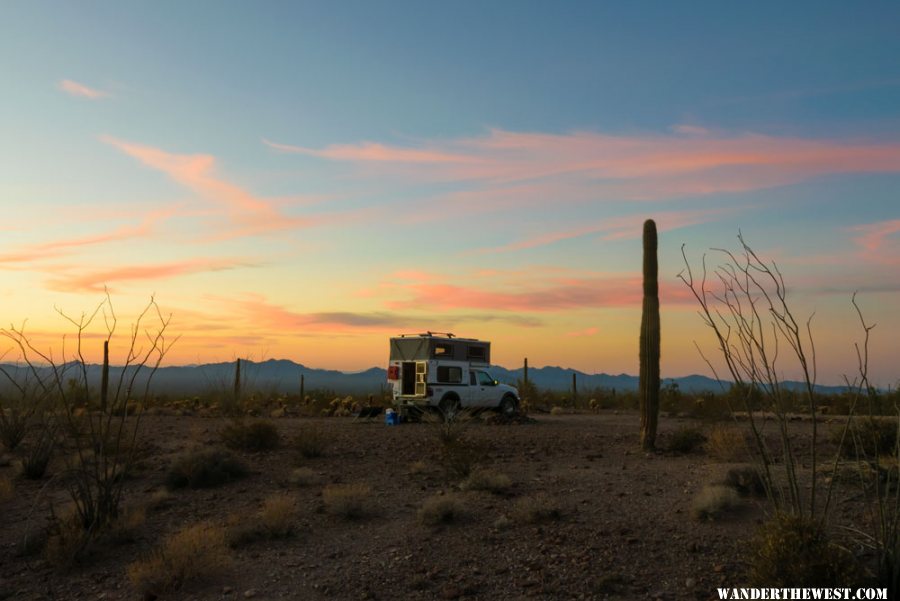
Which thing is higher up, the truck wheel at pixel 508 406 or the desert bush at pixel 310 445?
the truck wheel at pixel 508 406

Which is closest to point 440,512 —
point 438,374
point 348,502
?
point 348,502

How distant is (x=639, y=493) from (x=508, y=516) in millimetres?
2291

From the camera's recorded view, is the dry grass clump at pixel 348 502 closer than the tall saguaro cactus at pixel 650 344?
Yes

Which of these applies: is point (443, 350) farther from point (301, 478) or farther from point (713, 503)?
point (713, 503)

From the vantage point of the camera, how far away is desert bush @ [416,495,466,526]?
33.6ft

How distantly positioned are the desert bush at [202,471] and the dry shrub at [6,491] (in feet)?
7.99

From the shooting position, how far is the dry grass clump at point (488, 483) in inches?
465

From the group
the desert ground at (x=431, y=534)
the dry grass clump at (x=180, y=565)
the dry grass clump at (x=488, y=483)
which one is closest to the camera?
the desert ground at (x=431, y=534)

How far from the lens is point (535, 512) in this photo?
33.1 feet

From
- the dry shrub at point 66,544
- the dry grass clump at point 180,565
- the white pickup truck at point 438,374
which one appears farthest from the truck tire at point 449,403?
the dry grass clump at point 180,565

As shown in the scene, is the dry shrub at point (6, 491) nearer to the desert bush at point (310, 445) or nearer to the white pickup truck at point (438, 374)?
the desert bush at point (310, 445)

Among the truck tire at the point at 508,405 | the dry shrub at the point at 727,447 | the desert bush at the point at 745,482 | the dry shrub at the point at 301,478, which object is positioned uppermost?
the truck tire at the point at 508,405

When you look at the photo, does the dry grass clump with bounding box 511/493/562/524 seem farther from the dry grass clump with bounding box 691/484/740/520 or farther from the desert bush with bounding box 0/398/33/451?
the desert bush with bounding box 0/398/33/451

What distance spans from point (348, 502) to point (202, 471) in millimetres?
3784
